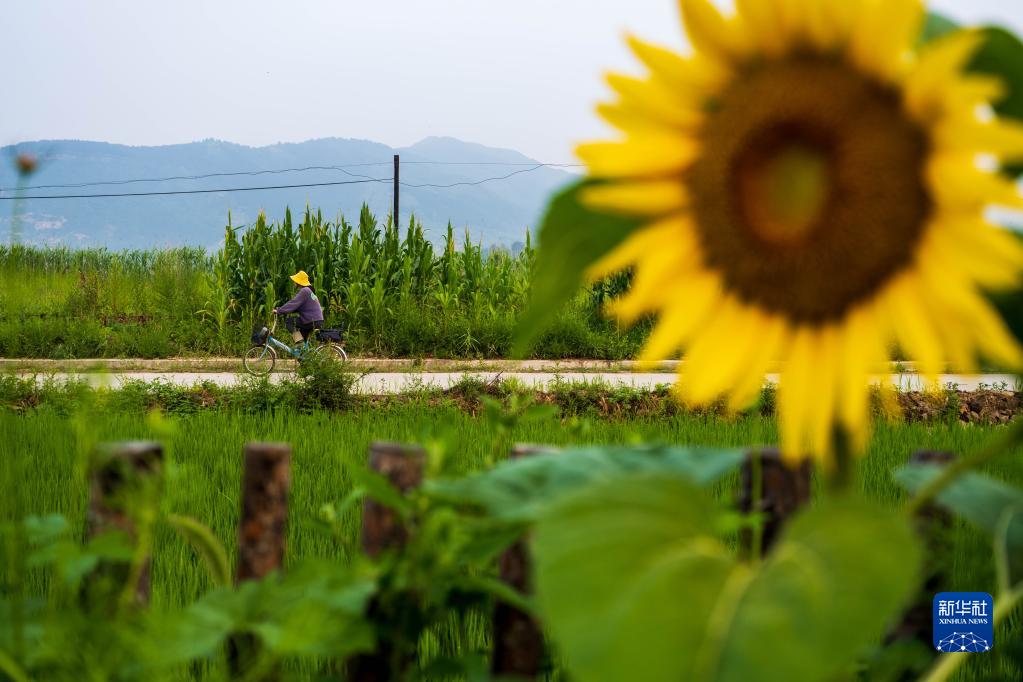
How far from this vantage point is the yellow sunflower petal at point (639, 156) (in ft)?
2.52

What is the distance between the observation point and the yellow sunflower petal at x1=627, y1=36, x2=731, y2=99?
2.53ft

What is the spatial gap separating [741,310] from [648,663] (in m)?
0.33

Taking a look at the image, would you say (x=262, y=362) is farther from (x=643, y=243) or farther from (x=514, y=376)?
(x=643, y=243)

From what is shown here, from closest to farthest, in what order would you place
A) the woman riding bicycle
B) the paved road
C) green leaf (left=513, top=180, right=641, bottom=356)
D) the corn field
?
green leaf (left=513, top=180, right=641, bottom=356)
the paved road
the woman riding bicycle
the corn field

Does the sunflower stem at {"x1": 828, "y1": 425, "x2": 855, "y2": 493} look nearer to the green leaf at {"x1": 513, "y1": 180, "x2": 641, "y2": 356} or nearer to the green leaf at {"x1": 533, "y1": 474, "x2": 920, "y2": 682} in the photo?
the green leaf at {"x1": 533, "y1": 474, "x2": 920, "y2": 682}

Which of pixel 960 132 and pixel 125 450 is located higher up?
pixel 960 132

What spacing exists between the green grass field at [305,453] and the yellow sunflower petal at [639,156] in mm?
961

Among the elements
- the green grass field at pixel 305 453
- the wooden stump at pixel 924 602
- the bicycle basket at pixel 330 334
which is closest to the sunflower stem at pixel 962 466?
the wooden stump at pixel 924 602

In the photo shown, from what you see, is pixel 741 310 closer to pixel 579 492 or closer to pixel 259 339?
pixel 579 492

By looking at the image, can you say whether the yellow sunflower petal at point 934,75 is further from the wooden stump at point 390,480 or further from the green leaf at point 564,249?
the wooden stump at point 390,480

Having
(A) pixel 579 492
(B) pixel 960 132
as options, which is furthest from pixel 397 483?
(B) pixel 960 132

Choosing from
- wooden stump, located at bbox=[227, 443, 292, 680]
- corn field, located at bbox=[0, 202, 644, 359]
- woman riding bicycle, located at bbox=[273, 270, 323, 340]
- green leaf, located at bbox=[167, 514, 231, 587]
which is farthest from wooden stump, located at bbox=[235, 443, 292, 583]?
corn field, located at bbox=[0, 202, 644, 359]

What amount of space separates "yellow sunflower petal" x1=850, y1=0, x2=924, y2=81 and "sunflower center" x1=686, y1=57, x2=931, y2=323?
19 mm

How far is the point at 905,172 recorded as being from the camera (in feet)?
2.24
